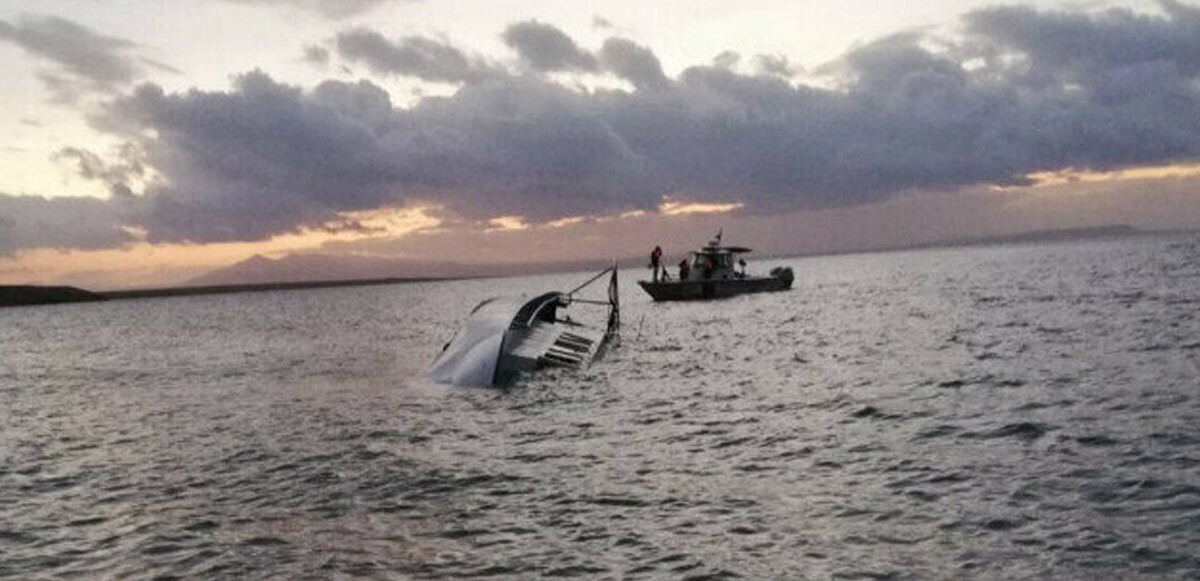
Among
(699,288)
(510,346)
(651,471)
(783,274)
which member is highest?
(783,274)

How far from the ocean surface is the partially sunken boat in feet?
4.68

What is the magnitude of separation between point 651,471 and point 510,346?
19.6 meters

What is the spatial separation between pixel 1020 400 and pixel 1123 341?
16.7 meters

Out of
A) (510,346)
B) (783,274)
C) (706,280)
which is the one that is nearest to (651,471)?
(510,346)

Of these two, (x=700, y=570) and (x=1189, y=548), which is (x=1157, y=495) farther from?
(x=700, y=570)

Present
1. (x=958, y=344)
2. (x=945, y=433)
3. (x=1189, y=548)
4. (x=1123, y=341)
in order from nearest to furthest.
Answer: (x=1189, y=548), (x=945, y=433), (x=1123, y=341), (x=958, y=344)

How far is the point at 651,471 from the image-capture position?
19078 millimetres

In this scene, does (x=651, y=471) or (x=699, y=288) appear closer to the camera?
(x=651, y=471)

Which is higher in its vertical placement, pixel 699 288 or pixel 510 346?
pixel 699 288

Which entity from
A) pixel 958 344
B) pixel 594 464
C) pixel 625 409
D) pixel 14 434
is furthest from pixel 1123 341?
pixel 14 434

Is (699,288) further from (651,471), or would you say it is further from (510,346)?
(651,471)

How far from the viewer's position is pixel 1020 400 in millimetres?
25750

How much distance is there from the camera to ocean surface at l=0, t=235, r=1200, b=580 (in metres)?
13.4

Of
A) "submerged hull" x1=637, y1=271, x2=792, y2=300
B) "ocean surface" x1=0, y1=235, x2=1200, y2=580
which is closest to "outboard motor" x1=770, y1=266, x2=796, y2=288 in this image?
"submerged hull" x1=637, y1=271, x2=792, y2=300
